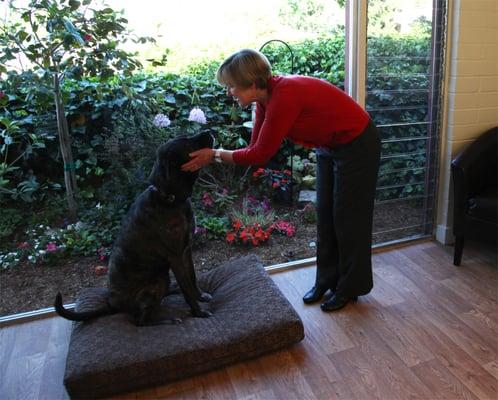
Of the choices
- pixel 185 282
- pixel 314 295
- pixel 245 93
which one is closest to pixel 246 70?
pixel 245 93

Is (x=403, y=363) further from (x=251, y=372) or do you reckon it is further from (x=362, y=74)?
(x=362, y=74)

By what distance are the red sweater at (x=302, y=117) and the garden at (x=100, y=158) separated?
0.60 metres

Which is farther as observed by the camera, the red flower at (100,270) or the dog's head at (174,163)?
the red flower at (100,270)

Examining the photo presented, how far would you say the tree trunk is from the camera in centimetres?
247

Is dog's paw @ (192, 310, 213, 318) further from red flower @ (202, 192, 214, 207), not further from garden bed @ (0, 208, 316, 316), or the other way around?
red flower @ (202, 192, 214, 207)

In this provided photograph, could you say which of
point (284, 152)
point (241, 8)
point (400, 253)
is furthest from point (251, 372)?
point (241, 8)

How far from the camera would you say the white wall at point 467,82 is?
2.52 m

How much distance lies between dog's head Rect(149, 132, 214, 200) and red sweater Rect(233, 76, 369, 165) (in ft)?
0.65

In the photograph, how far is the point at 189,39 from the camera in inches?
126

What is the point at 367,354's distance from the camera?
1.80 m

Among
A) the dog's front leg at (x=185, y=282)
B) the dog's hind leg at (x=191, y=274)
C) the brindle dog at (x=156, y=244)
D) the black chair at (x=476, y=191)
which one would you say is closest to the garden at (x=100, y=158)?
the black chair at (x=476, y=191)

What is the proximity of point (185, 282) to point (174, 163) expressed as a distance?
56 centimetres

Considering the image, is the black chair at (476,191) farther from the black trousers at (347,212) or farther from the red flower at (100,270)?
the red flower at (100,270)

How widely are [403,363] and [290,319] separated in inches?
20.3
